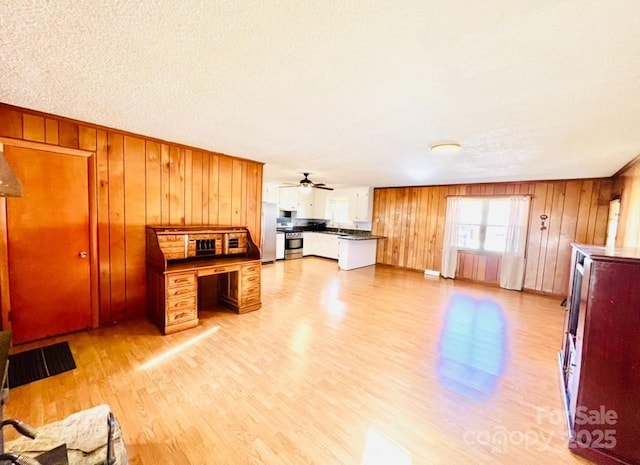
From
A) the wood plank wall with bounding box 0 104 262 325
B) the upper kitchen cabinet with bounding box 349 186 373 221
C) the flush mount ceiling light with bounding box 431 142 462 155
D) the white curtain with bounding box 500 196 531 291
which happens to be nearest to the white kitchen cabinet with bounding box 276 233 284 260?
the upper kitchen cabinet with bounding box 349 186 373 221

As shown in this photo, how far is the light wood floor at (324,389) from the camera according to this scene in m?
1.60

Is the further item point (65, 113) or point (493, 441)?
point (65, 113)

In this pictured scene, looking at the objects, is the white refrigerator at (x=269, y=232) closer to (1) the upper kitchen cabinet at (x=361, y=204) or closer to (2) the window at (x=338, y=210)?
(2) the window at (x=338, y=210)

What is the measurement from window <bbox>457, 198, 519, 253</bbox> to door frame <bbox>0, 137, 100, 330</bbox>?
6.77 metres

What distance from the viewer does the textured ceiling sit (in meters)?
1.14

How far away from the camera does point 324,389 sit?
6.98ft

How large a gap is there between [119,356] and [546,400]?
12.6 ft

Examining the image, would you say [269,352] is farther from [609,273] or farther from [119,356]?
[609,273]

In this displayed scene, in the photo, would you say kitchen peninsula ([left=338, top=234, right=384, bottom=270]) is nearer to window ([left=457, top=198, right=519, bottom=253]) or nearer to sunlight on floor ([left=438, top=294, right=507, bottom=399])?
window ([left=457, top=198, right=519, bottom=253])

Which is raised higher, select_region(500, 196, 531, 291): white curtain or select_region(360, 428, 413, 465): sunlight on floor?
select_region(500, 196, 531, 291): white curtain

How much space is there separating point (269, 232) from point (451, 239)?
4.58 m

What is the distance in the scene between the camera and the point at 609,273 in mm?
1559

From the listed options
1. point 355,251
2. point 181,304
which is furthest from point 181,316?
point 355,251

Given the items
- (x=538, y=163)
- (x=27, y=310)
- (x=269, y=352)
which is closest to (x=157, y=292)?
(x=27, y=310)
